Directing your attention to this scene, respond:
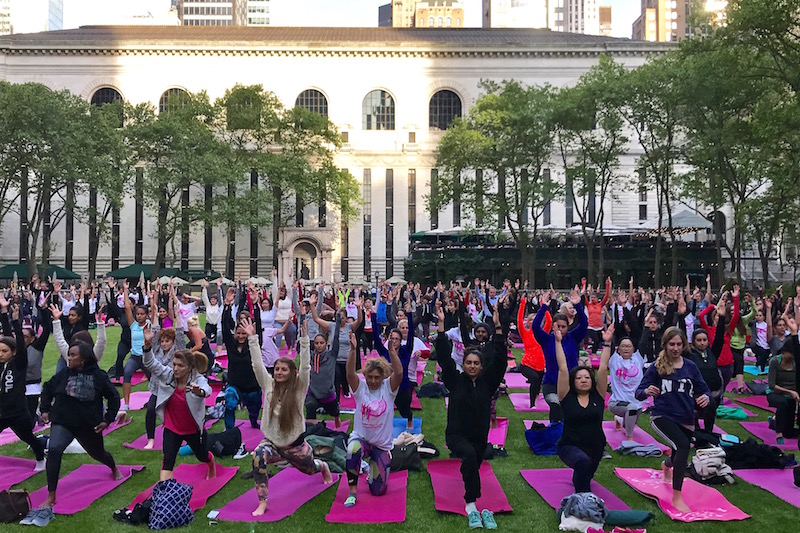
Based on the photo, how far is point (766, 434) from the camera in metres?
9.71

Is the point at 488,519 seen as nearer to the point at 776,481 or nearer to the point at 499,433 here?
the point at 499,433

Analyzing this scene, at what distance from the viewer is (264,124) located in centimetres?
4812

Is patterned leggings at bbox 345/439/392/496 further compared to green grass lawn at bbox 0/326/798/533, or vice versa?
patterned leggings at bbox 345/439/392/496

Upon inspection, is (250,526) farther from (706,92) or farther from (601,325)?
(706,92)

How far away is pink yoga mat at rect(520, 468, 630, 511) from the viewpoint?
675cm

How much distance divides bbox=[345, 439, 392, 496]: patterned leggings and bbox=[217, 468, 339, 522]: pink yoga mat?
1.80 feet

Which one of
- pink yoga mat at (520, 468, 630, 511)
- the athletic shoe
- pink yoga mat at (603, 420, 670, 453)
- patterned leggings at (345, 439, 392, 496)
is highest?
patterned leggings at (345, 439, 392, 496)

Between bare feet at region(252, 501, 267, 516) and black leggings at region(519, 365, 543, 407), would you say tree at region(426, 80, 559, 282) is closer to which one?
black leggings at region(519, 365, 543, 407)

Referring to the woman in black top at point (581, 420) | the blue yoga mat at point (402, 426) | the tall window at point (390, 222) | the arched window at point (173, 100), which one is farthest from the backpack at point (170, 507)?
the tall window at point (390, 222)

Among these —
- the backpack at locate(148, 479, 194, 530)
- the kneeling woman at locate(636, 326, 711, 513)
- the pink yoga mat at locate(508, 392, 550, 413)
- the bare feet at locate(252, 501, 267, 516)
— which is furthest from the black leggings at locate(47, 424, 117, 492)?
the pink yoga mat at locate(508, 392, 550, 413)

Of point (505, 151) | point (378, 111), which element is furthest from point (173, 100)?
point (505, 151)

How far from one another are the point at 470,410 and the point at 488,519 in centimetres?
102

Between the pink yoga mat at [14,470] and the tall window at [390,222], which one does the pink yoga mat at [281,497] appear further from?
the tall window at [390,222]

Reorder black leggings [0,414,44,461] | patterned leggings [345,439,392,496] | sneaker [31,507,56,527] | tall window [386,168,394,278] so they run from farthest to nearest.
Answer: tall window [386,168,394,278] < black leggings [0,414,44,461] < patterned leggings [345,439,392,496] < sneaker [31,507,56,527]
